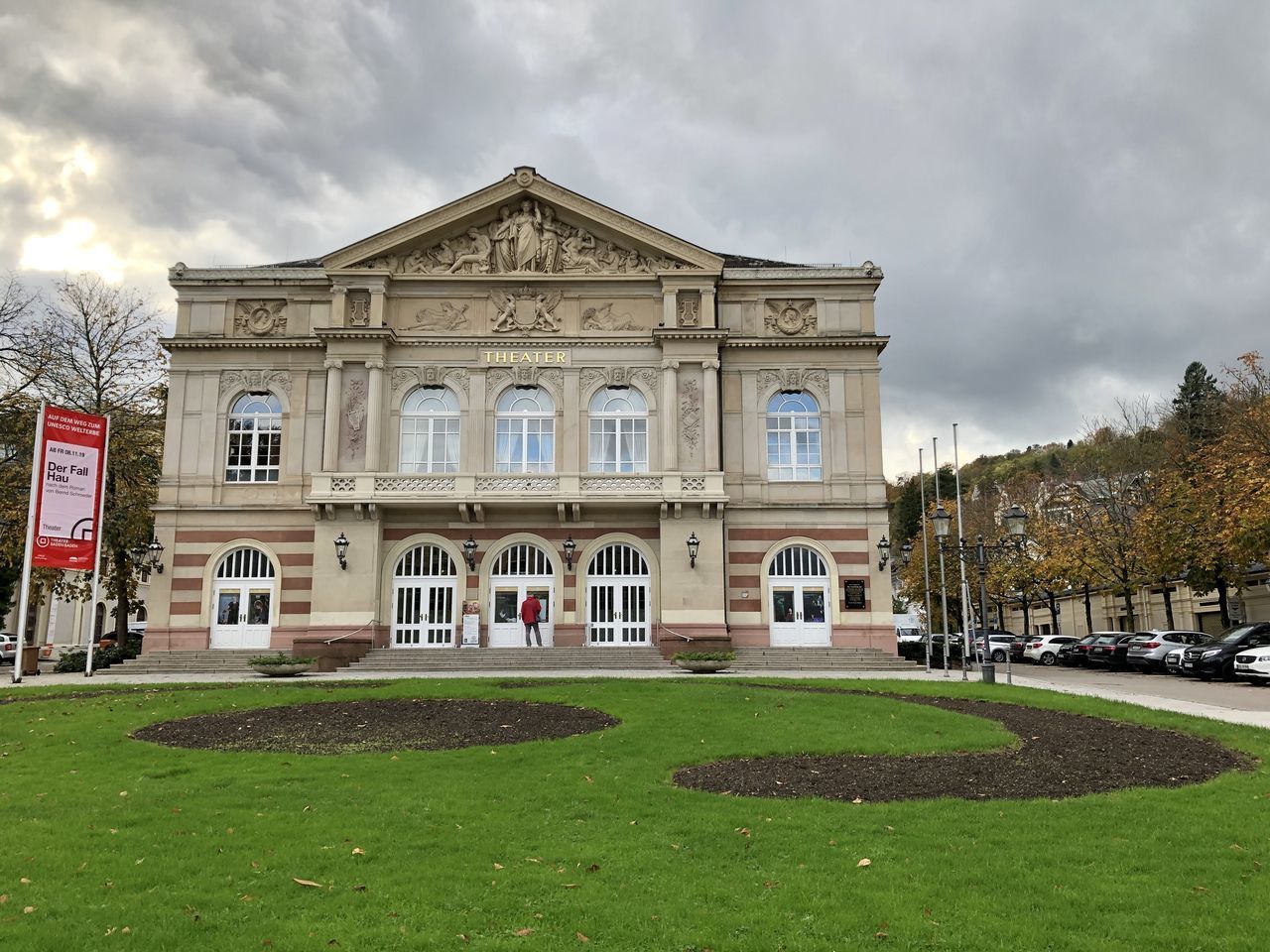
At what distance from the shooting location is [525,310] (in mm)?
37406

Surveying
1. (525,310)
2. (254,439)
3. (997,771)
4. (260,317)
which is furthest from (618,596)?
(997,771)

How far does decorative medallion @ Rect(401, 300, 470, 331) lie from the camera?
123ft

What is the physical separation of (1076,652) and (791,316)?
64.7 feet

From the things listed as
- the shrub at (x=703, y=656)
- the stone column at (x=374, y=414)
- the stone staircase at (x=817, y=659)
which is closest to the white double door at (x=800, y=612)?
the stone staircase at (x=817, y=659)

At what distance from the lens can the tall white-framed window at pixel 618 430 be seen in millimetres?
36969

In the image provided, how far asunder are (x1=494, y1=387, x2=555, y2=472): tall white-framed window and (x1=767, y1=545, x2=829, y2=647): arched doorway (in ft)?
30.6

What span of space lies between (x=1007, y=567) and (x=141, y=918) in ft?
187

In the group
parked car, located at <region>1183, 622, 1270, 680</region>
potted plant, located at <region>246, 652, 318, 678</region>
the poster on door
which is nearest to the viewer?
the poster on door

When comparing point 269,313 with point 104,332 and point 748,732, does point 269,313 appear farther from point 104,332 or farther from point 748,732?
point 748,732

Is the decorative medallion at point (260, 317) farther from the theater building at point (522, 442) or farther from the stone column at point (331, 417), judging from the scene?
the stone column at point (331, 417)

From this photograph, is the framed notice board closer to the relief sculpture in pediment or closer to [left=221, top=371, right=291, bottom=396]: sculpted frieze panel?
the relief sculpture in pediment

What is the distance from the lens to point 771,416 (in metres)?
37.9

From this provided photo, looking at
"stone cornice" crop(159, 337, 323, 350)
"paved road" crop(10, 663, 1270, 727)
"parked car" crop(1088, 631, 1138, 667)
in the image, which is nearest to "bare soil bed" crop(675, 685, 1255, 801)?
"paved road" crop(10, 663, 1270, 727)

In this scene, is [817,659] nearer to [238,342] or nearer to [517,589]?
[517,589]
